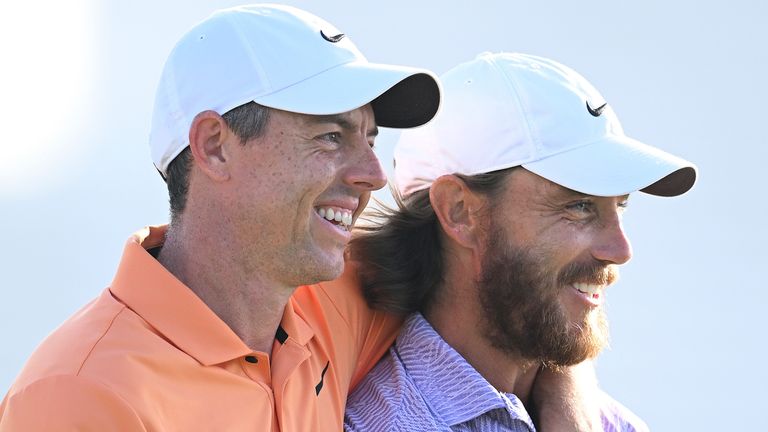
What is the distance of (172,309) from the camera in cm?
187

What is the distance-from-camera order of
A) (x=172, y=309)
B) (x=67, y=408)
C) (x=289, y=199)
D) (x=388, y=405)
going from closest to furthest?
(x=67, y=408)
(x=172, y=309)
(x=289, y=199)
(x=388, y=405)

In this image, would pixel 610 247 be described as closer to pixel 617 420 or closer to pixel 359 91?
pixel 617 420

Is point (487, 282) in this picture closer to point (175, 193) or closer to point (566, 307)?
point (566, 307)

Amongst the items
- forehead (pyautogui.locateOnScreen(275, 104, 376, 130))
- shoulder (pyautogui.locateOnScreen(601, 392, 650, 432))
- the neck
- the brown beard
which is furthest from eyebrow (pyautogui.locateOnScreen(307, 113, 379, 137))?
shoulder (pyautogui.locateOnScreen(601, 392, 650, 432))

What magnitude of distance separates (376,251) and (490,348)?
13.6 inches

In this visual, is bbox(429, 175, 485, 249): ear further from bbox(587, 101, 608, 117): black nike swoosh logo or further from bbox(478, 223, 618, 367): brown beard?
bbox(587, 101, 608, 117): black nike swoosh logo

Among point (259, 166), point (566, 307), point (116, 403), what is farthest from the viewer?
point (566, 307)

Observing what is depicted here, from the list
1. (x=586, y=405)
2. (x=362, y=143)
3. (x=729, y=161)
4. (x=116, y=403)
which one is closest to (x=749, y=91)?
(x=729, y=161)

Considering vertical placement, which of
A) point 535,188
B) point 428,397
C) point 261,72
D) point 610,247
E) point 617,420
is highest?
point 261,72

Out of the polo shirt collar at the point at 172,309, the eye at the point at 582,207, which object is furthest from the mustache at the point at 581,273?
the polo shirt collar at the point at 172,309

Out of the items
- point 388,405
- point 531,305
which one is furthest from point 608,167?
point 388,405

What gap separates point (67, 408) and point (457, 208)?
A: 3.63ft

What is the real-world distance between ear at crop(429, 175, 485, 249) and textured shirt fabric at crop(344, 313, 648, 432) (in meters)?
0.21

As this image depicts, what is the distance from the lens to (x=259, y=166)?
198cm
